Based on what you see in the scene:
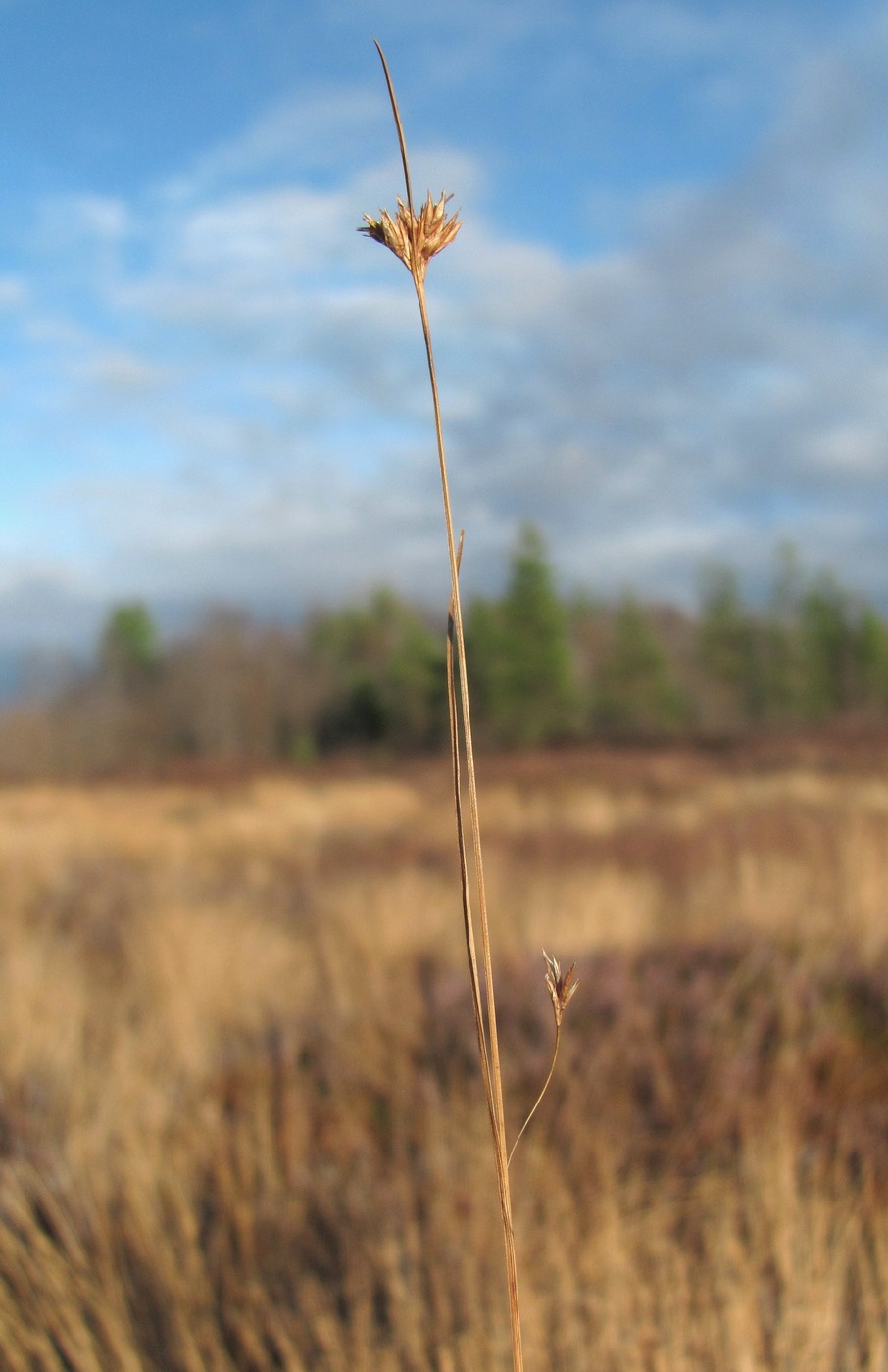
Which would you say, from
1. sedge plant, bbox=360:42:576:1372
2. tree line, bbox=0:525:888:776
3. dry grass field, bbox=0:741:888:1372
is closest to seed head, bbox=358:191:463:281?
sedge plant, bbox=360:42:576:1372

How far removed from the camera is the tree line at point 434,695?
2586 centimetres

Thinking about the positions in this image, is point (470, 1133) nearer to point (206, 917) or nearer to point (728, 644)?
point (206, 917)

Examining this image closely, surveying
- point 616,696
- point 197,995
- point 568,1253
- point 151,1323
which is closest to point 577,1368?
point 568,1253

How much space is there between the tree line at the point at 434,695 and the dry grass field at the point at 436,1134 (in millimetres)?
12001

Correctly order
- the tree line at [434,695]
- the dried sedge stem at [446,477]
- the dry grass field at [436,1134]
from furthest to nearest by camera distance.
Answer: the tree line at [434,695], the dry grass field at [436,1134], the dried sedge stem at [446,477]

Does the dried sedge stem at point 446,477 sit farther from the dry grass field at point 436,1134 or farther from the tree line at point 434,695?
the tree line at point 434,695

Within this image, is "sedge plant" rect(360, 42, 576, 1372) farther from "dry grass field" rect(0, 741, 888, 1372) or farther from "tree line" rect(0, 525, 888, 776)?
"tree line" rect(0, 525, 888, 776)

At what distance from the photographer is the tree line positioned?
25859 millimetres

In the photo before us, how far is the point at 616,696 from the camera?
3384cm

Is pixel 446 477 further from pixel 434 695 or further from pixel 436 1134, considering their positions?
pixel 434 695

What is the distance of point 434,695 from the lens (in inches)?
709

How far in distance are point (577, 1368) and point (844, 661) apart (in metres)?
43.2

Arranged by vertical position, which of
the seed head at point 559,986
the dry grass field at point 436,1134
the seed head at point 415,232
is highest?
the seed head at point 415,232

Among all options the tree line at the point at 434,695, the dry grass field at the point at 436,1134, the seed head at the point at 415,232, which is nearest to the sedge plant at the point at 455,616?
the seed head at the point at 415,232
